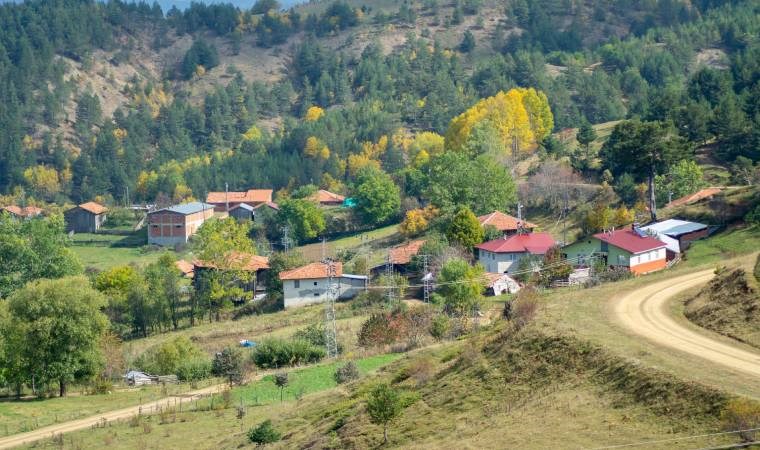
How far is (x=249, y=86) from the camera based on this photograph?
169 m

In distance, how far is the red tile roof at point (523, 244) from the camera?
62.2 meters

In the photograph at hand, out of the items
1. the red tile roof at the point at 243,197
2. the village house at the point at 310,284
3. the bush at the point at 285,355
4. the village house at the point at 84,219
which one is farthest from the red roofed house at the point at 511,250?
the village house at the point at 84,219

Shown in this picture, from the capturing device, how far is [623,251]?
55188 mm

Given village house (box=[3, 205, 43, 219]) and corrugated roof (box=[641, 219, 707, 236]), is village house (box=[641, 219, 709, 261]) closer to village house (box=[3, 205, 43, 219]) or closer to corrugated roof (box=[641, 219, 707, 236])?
corrugated roof (box=[641, 219, 707, 236])

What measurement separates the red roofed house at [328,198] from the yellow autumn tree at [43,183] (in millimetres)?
47185

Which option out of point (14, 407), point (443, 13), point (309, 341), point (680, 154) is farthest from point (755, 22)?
point (14, 407)

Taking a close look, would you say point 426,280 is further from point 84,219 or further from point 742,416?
point 84,219

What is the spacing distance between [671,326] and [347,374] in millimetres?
11586

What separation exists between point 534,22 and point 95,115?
7033 centimetres

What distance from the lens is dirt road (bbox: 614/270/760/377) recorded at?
2704 cm

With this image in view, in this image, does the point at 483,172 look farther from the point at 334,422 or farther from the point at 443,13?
the point at 443,13

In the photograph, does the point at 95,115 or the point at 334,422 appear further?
the point at 95,115

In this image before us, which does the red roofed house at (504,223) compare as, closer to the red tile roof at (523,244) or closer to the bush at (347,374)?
the red tile roof at (523,244)

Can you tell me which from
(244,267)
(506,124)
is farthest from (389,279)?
(506,124)
